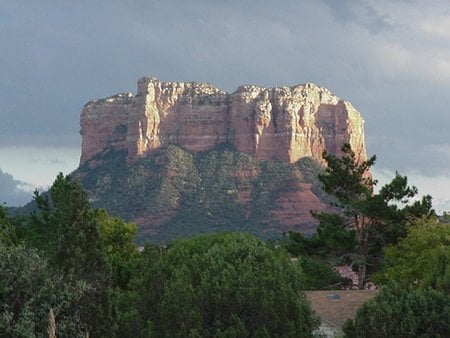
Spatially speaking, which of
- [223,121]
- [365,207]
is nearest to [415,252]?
[365,207]

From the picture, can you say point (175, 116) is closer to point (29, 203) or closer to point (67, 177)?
point (29, 203)

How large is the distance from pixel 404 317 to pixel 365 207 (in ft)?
72.1

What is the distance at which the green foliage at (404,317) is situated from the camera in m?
24.9

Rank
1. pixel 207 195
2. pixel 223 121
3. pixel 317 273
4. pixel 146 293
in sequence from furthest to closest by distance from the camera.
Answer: pixel 223 121
pixel 207 195
pixel 317 273
pixel 146 293

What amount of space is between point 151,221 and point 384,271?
85.3m

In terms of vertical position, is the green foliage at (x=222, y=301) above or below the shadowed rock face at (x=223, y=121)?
below

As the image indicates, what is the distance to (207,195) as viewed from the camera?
13425 cm

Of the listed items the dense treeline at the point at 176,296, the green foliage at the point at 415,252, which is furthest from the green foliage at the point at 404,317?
the green foliage at the point at 415,252

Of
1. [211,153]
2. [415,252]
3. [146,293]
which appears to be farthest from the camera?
[211,153]

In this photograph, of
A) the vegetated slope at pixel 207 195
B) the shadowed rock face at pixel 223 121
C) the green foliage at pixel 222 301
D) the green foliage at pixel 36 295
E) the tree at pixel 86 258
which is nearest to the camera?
the green foliage at pixel 222 301

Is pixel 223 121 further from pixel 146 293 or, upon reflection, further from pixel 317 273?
pixel 146 293

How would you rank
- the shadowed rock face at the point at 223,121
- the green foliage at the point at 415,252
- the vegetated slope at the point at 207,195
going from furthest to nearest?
the shadowed rock face at the point at 223,121
the vegetated slope at the point at 207,195
the green foliage at the point at 415,252

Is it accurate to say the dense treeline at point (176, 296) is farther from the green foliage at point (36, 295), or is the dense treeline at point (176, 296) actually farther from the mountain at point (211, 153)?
the mountain at point (211, 153)

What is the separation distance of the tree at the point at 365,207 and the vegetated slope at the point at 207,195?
7130 centimetres
